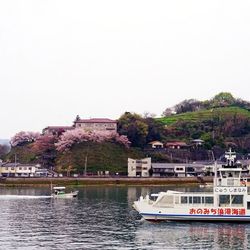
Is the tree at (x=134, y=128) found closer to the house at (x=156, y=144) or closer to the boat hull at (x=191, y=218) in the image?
the house at (x=156, y=144)

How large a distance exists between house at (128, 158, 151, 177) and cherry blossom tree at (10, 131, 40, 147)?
149 feet

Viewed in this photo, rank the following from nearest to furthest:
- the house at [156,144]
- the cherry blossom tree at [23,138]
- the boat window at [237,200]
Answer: the boat window at [237,200], the house at [156,144], the cherry blossom tree at [23,138]

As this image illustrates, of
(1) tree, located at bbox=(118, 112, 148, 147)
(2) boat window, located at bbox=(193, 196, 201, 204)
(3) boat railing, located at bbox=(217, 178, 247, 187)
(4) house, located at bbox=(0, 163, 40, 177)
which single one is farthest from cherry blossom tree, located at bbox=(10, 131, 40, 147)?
(3) boat railing, located at bbox=(217, 178, 247, 187)

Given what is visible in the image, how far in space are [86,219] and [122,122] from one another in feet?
390

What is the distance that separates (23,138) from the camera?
194750mm

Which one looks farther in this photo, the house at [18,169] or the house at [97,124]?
the house at [97,124]

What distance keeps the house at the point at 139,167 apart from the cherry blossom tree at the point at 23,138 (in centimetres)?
4529

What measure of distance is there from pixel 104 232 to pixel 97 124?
132m

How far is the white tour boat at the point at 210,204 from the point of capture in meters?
60.8

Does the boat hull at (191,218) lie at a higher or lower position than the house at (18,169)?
lower

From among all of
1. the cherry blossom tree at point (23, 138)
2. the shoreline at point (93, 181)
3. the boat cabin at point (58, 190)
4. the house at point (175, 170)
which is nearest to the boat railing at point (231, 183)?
the boat cabin at point (58, 190)

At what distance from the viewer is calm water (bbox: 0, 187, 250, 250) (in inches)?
1932

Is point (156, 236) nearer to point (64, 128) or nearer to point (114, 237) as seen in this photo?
point (114, 237)

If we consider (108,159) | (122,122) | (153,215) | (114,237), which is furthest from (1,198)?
(122,122)
